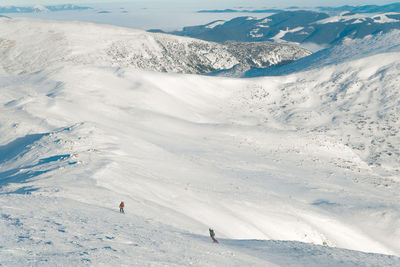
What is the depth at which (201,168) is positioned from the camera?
27.0 m

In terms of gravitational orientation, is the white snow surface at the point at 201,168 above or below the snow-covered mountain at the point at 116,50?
below

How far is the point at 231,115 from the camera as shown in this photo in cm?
4862

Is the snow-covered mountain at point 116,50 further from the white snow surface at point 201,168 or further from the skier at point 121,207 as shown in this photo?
the skier at point 121,207

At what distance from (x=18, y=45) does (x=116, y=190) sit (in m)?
87.7

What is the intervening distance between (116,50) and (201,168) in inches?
2994

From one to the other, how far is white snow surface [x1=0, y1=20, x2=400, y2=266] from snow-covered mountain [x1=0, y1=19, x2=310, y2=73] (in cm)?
2771

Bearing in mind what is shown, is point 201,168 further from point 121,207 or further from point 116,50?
point 116,50

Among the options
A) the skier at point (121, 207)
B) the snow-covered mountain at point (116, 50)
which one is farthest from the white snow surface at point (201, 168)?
the snow-covered mountain at point (116, 50)

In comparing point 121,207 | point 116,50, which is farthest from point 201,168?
point 116,50

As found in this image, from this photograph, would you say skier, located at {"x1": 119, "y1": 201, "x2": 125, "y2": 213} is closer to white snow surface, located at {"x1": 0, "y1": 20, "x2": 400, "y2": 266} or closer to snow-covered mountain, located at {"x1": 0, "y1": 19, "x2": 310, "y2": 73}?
white snow surface, located at {"x1": 0, "y1": 20, "x2": 400, "y2": 266}

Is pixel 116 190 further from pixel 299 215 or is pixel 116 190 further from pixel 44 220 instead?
pixel 299 215

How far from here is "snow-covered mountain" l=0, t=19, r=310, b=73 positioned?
3381 inches

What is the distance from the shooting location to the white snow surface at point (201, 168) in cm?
1174

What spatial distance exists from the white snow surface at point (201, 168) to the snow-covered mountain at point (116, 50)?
27709mm
